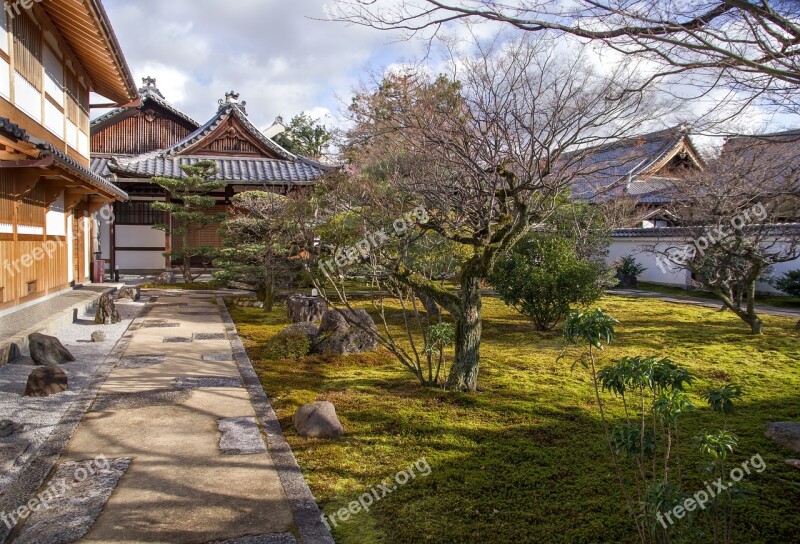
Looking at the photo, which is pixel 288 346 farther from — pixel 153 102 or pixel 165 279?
pixel 153 102

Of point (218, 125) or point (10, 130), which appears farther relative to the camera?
point (218, 125)

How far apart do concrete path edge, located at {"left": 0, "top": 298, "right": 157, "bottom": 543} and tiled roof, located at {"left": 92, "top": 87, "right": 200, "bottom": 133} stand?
61.1ft

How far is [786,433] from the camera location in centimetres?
443

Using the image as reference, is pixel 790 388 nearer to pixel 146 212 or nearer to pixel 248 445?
pixel 248 445

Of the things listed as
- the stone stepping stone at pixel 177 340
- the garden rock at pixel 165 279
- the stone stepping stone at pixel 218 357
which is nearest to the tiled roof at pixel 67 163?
the stone stepping stone at pixel 177 340

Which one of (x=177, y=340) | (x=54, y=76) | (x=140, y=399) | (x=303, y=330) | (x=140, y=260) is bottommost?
(x=140, y=399)

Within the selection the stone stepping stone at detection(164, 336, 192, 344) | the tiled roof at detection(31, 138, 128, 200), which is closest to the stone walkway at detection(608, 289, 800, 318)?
the stone stepping stone at detection(164, 336, 192, 344)

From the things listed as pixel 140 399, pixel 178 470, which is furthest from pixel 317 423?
pixel 140 399

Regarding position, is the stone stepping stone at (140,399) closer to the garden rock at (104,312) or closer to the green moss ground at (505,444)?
the green moss ground at (505,444)

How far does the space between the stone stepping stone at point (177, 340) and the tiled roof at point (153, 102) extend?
16128mm

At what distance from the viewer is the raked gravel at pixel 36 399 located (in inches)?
156

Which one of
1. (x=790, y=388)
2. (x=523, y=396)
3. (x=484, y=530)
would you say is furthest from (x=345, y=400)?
(x=790, y=388)

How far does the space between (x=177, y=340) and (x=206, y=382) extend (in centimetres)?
268

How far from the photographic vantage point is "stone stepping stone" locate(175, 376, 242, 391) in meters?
6.00
